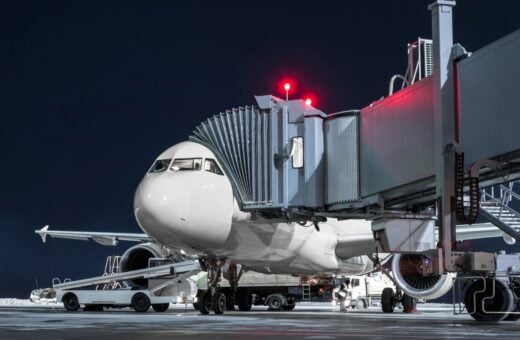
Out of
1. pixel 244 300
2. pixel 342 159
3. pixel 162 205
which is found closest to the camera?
pixel 342 159

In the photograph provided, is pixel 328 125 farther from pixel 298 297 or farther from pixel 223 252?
pixel 298 297

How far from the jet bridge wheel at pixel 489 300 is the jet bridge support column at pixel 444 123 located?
1.40 metres

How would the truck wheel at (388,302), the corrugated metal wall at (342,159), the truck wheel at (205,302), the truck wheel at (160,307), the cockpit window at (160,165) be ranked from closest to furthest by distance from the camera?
the corrugated metal wall at (342,159), the cockpit window at (160,165), the truck wheel at (205,302), the truck wheel at (388,302), the truck wheel at (160,307)

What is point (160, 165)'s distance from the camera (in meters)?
17.5

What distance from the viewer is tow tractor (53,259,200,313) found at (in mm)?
25438

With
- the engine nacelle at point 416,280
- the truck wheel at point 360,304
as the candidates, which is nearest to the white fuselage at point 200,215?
the engine nacelle at point 416,280

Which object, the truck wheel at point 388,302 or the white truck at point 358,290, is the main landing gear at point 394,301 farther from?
the white truck at point 358,290

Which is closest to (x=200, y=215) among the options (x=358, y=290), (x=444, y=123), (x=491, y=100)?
(x=444, y=123)

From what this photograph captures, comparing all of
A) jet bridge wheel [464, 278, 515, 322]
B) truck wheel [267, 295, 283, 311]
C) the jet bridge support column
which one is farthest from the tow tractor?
the jet bridge support column

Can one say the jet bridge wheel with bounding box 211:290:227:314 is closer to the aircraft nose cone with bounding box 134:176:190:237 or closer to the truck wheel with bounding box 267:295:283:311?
the aircraft nose cone with bounding box 134:176:190:237

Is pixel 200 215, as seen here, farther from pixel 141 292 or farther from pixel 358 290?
pixel 358 290

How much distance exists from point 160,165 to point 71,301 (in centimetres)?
1196

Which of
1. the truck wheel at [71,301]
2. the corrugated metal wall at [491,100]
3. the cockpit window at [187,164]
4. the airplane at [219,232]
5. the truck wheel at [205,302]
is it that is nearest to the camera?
the corrugated metal wall at [491,100]

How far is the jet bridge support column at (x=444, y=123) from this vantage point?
1180 cm
